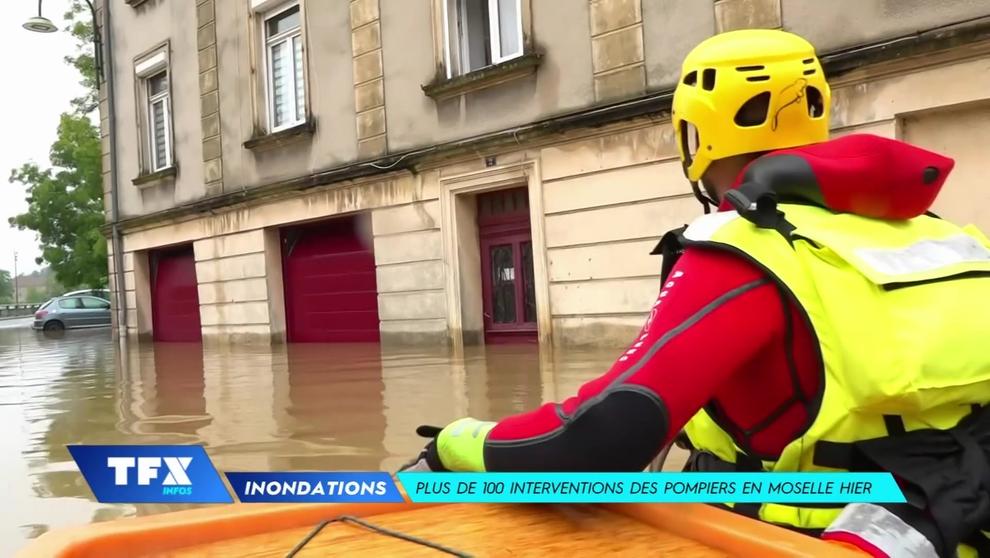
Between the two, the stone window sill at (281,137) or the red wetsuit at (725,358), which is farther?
the stone window sill at (281,137)

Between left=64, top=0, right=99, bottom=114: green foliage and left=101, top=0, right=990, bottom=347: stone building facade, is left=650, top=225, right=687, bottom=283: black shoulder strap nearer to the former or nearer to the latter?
left=101, top=0, right=990, bottom=347: stone building facade

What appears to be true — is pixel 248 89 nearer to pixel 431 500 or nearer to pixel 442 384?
pixel 442 384

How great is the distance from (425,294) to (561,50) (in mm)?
3806

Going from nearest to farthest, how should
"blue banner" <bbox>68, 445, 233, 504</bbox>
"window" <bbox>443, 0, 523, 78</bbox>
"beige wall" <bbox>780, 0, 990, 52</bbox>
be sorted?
1. "blue banner" <bbox>68, 445, 233, 504</bbox>
2. "beige wall" <bbox>780, 0, 990, 52</bbox>
3. "window" <bbox>443, 0, 523, 78</bbox>

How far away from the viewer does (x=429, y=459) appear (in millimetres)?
1564

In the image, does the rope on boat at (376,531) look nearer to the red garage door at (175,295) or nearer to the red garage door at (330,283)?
the red garage door at (330,283)

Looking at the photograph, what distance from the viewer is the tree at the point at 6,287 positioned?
10988 cm

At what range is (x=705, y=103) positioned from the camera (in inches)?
66.1

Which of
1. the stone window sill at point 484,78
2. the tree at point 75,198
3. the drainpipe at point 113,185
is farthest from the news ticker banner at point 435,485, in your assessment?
the tree at point 75,198

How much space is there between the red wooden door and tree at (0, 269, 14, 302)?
115m

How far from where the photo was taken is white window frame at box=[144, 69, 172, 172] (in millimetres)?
17109

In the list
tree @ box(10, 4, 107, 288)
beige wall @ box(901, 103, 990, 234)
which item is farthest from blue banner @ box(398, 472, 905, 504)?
tree @ box(10, 4, 107, 288)

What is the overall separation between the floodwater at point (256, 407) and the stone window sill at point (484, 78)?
3346 mm

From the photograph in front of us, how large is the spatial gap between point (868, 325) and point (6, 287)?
132 metres
